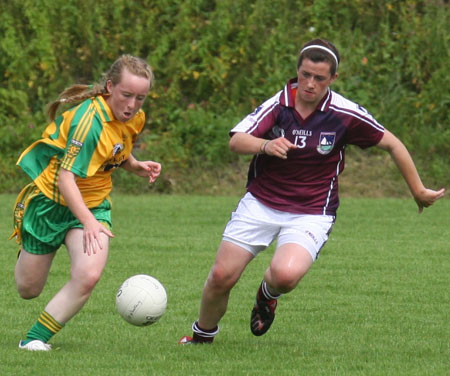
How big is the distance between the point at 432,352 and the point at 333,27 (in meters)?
12.0

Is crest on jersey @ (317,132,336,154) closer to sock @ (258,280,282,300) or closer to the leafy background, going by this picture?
sock @ (258,280,282,300)

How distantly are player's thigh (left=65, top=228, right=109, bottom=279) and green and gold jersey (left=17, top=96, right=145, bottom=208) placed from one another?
0.23m

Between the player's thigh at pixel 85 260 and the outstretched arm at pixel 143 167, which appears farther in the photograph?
the outstretched arm at pixel 143 167

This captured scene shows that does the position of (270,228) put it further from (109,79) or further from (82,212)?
(109,79)

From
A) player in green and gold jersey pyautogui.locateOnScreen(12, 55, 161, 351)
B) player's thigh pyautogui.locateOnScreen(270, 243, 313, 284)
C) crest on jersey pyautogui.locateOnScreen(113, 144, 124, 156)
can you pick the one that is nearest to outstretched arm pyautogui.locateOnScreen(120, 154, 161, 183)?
player in green and gold jersey pyautogui.locateOnScreen(12, 55, 161, 351)

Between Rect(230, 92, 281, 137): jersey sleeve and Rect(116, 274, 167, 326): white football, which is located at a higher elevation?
Rect(230, 92, 281, 137): jersey sleeve

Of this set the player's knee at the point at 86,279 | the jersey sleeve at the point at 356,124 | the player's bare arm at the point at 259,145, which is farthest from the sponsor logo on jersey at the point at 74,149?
the jersey sleeve at the point at 356,124

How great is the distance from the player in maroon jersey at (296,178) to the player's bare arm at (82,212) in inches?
30.0

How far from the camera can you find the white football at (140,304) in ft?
17.7

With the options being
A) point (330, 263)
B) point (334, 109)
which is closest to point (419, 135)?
point (330, 263)

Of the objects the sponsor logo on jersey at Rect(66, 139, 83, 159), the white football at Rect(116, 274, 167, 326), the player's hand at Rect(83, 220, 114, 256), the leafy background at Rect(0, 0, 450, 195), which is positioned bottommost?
the leafy background at Rect(0, 0, 450, 195)

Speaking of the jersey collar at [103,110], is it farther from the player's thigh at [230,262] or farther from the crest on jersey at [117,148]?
the player's thigh at [230,262]

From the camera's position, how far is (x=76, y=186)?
205 inches

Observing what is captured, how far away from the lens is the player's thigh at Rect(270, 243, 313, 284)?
17.6ft
